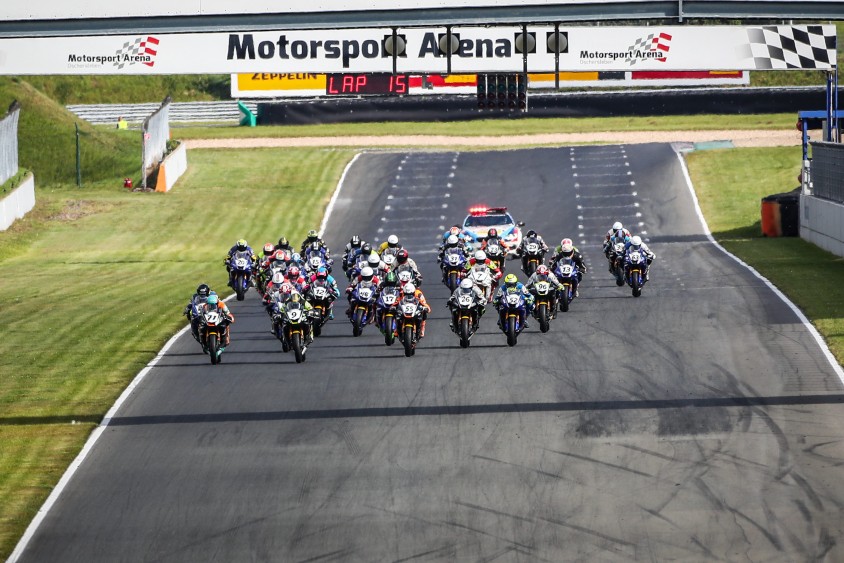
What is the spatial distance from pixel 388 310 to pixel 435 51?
5.04 meters

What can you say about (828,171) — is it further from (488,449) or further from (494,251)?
(488,449)

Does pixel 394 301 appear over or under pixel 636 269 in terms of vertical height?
under

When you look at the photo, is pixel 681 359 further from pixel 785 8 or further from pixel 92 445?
pixel 92 445

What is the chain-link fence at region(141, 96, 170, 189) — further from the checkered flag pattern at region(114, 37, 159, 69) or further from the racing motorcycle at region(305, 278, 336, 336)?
the checkered flag pattern at region(114, 37, 159, 69)

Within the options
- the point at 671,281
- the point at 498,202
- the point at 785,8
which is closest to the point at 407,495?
the point at 785,8

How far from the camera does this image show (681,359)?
23.9m

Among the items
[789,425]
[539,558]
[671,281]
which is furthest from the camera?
[671,281]

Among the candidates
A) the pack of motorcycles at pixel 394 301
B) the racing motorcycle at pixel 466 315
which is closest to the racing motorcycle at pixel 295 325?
the pack of motorcycles at pixel 394 301

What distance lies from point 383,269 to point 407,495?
526 inches

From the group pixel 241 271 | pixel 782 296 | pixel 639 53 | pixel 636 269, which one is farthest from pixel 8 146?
pixel 782 296

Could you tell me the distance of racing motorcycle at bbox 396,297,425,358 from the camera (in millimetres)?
24591

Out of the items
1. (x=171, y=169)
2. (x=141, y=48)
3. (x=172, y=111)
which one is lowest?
(x=171, y=169)

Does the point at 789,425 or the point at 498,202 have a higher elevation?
the point at 498,202

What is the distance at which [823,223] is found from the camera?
40.2 m
